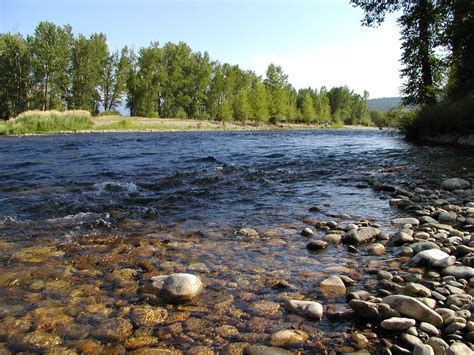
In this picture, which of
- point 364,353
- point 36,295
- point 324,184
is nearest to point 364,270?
point 364,353

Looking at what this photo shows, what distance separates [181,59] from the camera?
82.3 meters

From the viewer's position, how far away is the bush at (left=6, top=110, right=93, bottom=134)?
3801 cm

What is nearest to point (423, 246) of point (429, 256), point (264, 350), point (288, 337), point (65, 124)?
point (429, 256)

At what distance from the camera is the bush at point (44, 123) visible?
38.0 metres

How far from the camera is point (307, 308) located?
327 centimetres

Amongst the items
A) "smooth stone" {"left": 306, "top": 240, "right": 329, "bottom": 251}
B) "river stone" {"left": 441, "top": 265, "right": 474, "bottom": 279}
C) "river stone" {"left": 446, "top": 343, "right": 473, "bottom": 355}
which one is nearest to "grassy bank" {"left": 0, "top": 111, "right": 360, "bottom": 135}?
"smooth stone" {"left": 306, "top": 240, "right": 329, "bottom": 251}

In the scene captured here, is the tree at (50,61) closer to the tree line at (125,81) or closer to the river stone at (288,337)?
the tree line at (125,81)

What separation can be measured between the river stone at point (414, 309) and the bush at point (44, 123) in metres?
42.0

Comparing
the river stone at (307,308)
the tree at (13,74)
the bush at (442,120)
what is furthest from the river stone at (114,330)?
the tree at (13,74)

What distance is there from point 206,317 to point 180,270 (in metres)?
1.10

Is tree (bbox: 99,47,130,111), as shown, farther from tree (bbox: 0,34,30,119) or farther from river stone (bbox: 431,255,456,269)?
river stone (bbox: 431,255,456,269)

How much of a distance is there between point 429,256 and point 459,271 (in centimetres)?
42

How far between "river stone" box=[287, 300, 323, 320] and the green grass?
135ft

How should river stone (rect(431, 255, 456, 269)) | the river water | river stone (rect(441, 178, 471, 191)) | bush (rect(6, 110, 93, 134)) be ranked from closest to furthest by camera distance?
the river water, river stone (rect(431, 255, 456, 269)), river stone (rect(441, 178, 471, 191)), bush (rect(6, 110, 93, 134))
